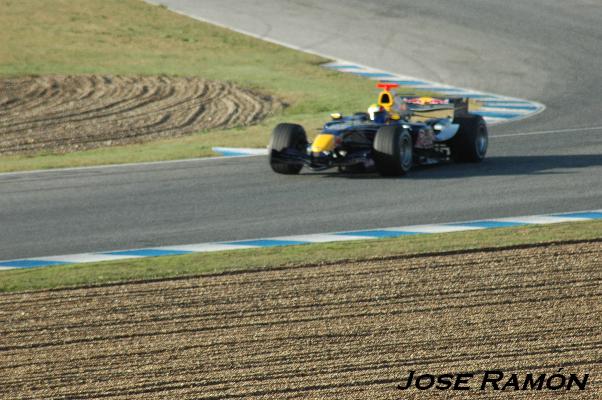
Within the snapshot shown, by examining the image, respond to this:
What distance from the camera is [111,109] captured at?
82.3ft

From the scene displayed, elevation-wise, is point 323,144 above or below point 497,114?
above

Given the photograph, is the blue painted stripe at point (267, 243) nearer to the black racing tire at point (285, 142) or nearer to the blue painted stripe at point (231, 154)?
the black racing tire at point (285, 142)

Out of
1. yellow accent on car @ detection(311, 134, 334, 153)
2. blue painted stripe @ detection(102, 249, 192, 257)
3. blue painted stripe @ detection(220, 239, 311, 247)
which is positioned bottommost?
blue painted stripe @ detection(102, 249, 192, 257)

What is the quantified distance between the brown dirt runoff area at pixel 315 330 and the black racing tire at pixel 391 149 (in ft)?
14.1

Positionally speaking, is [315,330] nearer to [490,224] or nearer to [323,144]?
[490,224]

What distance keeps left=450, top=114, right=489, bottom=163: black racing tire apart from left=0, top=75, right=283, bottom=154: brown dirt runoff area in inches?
250

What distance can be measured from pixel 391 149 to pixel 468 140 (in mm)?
1921

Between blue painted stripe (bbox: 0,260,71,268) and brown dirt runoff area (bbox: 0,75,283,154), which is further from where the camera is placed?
brown dirt runoff area (bbox: 0,75,283,154)

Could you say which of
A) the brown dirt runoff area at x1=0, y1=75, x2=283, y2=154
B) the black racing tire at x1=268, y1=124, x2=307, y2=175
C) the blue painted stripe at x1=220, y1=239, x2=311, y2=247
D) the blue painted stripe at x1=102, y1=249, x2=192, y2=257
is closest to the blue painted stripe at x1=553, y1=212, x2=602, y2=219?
the blue painted stripe at x1=220, y1=239, x2=311, y2=247

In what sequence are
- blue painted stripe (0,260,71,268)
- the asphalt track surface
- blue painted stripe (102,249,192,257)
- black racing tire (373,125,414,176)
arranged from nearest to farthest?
1. blue painted stripe (0,260,71,268)
2. blue painted stripe (102,249,192,257)
3. the asphalt track surface
4. black racing tire (373,125,414,176)

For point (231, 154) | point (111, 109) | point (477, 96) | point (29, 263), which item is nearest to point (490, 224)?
point (29, 263)

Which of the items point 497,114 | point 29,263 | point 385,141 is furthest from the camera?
point 497,114

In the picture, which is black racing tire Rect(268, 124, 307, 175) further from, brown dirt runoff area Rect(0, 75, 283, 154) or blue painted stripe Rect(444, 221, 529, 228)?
brown dirt runoff area Rect(0, 75, 283, 154)

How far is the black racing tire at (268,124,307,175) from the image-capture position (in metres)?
17.5
